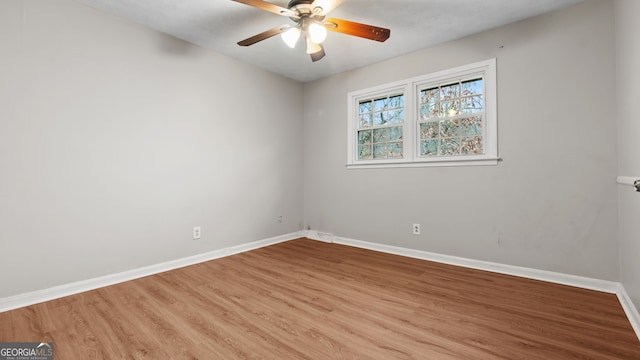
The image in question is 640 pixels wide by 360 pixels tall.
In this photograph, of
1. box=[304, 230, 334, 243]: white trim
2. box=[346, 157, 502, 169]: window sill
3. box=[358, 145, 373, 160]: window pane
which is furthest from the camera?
box=[304, 230, 334, 243]: white trim

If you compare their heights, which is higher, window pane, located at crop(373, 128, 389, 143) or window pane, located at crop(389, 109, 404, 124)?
window pane, located at crop(389, 109, 404, 124)

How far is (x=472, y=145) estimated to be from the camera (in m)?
2.93

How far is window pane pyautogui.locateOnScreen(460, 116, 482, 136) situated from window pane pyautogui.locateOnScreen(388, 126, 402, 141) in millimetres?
734

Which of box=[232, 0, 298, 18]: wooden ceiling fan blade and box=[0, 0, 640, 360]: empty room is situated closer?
box=[0, 0, 640, 360]: empty room

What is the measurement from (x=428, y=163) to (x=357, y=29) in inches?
68.2

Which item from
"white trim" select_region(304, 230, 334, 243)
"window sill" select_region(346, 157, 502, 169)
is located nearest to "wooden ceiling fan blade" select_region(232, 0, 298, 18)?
"window sill" select_region(346, 157, 502, 169)

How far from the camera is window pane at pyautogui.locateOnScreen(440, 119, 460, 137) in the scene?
3025mm

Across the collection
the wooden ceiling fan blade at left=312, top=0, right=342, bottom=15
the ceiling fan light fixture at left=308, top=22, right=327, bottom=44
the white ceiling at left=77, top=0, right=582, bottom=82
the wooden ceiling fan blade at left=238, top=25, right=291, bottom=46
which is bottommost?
the ceiling fan light fixture at left=308, top=22, right=327, bottom=44

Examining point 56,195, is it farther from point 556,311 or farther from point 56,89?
point 556,311

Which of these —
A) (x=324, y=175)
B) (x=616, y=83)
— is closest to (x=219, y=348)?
(x=324, y=175)

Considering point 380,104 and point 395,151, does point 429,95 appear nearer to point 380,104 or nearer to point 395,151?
point 380,104

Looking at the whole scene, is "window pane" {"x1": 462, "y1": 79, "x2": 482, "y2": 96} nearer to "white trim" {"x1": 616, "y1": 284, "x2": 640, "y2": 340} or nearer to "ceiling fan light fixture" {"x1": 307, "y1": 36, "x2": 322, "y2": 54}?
"ceiling fan light fixture" {"x1": 307, "y1": 36, "x2": 322, "y2": 54}

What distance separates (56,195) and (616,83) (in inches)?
183

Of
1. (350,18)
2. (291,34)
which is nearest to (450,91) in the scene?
(350,18)
